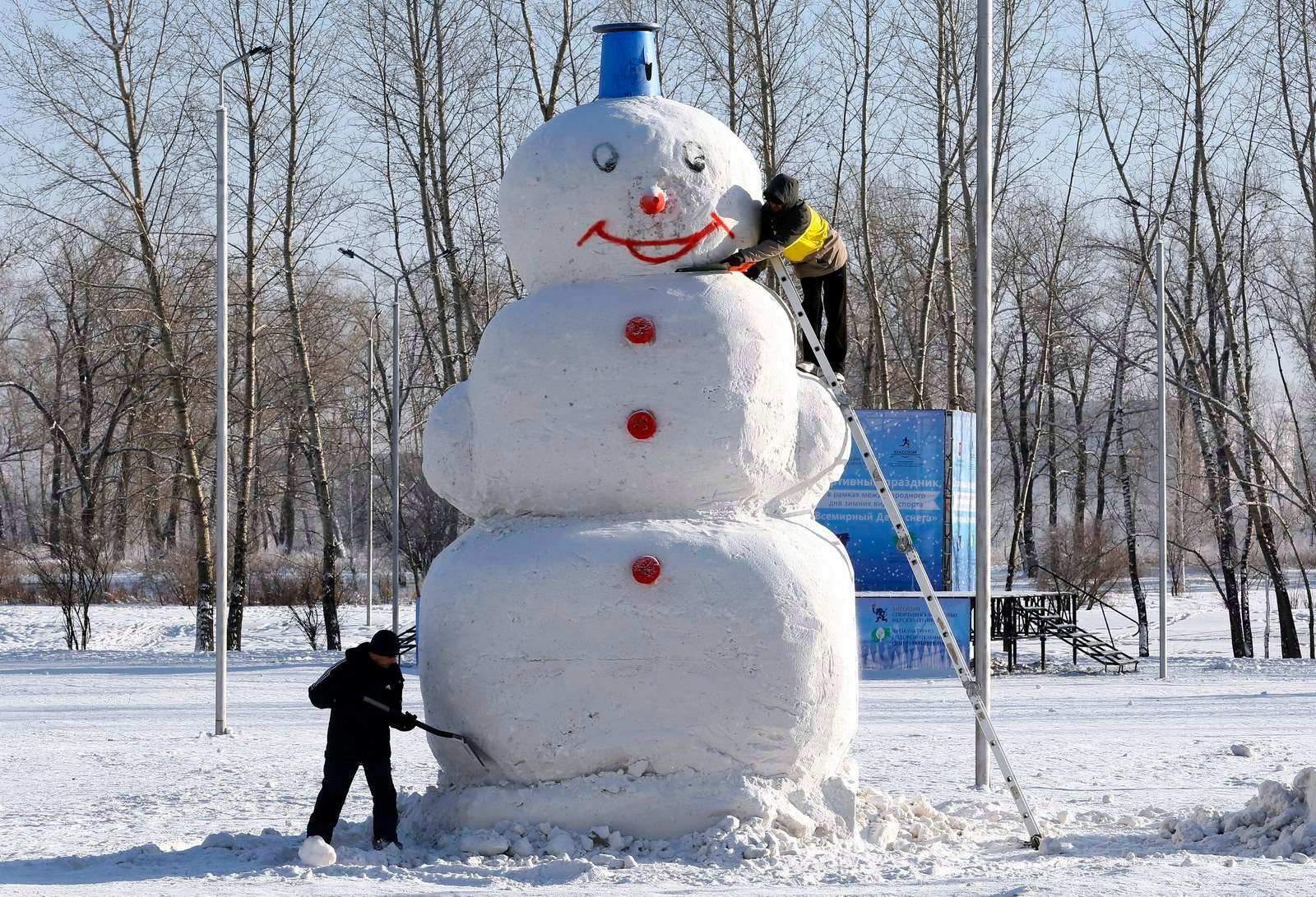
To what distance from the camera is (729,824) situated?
7078 mm

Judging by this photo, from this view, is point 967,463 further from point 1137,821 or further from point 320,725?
point 1137,821

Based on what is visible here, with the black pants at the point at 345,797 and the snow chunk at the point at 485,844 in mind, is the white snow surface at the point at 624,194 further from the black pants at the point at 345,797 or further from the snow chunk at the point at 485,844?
the snow chunk at the point at 485,844

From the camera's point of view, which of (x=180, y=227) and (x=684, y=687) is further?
(x=180, y=227)

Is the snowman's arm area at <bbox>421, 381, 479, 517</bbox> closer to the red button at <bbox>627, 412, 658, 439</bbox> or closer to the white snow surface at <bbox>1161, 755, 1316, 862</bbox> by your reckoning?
the red button at <bbox>627, 412, 658, 439</bbox>

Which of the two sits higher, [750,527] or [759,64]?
[759,64]

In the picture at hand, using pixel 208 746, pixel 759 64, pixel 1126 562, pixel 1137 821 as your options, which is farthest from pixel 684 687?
pixel 1126 562

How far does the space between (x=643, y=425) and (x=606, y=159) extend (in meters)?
1.41

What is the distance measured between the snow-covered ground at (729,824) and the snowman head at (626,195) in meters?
2.93

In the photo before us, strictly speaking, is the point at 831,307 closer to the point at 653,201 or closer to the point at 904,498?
the point at 653,201

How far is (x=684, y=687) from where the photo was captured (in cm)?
708

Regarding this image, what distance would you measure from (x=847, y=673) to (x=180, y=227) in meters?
22.1

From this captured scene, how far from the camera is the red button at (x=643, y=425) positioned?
7.30 m

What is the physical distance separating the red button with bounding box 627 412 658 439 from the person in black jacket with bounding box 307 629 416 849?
166 cm

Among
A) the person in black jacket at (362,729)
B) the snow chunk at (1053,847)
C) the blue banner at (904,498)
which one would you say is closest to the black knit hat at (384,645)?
the person in black jacket at (362,729)
